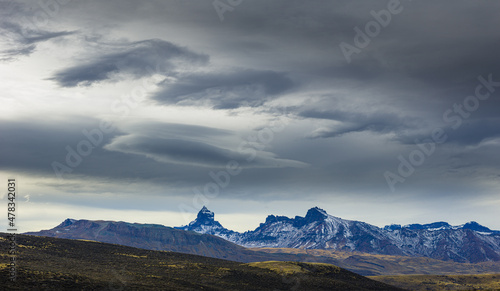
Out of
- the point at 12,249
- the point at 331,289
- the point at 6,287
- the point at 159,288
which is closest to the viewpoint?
the point at 6,287

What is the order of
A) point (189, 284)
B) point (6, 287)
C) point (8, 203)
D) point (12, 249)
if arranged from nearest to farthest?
point (8, 203)
point (6, 287)
point (189, 284)
point (12, 249)

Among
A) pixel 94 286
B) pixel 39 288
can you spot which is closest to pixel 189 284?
pixel 94 286

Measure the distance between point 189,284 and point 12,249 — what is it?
75.5m

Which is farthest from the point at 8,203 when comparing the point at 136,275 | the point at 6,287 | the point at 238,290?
the point at 238,290

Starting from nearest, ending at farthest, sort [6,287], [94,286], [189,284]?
[6,287] < [94,286] < [189,284]

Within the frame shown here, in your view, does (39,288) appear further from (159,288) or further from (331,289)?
(331,289)

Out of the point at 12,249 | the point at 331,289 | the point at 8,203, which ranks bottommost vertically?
the point at 331,289

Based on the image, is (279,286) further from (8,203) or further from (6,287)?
(8,203)

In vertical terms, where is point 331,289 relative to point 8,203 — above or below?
below

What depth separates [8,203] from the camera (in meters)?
93.2

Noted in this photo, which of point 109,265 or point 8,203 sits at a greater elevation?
point 8,203

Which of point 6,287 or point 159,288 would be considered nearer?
A: point 6,287

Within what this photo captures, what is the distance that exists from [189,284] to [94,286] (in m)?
37.3

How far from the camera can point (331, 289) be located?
190750mm
